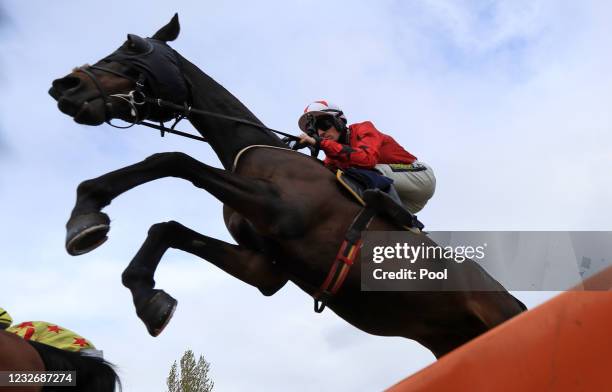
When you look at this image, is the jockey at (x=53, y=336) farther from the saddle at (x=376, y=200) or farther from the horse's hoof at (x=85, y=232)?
the saddle at (x=376, y=200)

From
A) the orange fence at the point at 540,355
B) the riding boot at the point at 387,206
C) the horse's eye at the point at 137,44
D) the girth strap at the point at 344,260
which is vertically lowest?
the orange fence at the point at 540,355

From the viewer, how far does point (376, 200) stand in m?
5.41

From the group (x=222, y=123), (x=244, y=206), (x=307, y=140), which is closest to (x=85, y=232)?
(x=244, y=206)

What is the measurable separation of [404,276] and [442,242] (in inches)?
26.3

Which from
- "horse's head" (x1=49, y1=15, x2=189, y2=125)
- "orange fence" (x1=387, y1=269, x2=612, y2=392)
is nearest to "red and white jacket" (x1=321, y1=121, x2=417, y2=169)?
"horse's head" (x1=49, y1=15, x2=189, y2=125)

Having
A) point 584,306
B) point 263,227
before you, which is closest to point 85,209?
point 263,227

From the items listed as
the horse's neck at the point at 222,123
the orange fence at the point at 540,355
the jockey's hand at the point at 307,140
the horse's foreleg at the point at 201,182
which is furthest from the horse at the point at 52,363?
the orange fence at the point at 540,355

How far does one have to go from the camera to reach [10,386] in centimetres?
512

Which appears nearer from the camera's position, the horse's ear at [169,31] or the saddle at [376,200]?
the saddle at [376,200]

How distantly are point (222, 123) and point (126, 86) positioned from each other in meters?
0.81

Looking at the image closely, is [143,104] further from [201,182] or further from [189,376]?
[189,376]

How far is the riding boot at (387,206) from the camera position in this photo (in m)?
5.40

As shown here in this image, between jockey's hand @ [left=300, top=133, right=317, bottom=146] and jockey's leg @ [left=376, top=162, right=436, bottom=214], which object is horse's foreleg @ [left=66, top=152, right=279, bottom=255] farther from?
jockey's leg @ [left=376, top=162, right=436, bottom=214]

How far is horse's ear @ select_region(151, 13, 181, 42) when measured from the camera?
610 centimetres
